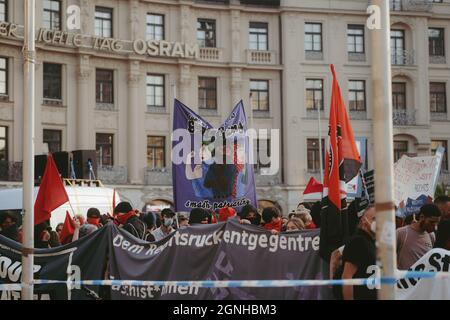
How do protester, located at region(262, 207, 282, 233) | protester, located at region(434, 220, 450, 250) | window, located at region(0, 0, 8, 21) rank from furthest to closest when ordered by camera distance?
window, located at region(0, 0, 8, 21), protester, located at region(262, 207, 282, 233), protester, located at region(434, 220, 450, 250)

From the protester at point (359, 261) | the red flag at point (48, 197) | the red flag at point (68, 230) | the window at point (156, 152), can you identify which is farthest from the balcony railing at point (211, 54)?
the protester at point (359, 261)

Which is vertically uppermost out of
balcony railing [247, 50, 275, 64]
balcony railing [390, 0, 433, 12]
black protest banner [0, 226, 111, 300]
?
balcony railing [390, 0, 433, 12]

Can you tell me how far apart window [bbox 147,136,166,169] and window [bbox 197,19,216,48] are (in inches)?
214

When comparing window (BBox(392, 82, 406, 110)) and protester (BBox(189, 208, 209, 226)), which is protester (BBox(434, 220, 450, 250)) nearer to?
protester (BBox(189, 208, 209, 226))

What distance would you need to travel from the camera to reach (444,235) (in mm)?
8664

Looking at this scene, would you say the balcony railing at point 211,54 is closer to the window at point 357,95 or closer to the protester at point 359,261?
the window at point 357,95

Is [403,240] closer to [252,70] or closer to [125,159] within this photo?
[125,159]

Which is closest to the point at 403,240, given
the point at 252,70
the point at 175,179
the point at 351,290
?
the point at 351,290

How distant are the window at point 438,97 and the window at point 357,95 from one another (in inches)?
159

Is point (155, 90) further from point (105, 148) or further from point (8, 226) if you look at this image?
point (8, 226)

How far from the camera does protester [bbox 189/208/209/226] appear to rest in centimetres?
1094

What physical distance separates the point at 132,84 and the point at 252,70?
664 cm

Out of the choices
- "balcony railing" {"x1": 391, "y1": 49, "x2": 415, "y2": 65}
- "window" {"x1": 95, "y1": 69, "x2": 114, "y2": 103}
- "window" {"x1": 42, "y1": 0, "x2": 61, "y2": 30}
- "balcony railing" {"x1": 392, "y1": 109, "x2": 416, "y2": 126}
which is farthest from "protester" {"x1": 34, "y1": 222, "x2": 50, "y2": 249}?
"balcony railing" {"x1": 391, "y1": 49, "x2": 415, "y2": 65}

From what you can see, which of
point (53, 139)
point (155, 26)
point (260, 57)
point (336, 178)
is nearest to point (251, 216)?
point (336, 178)
